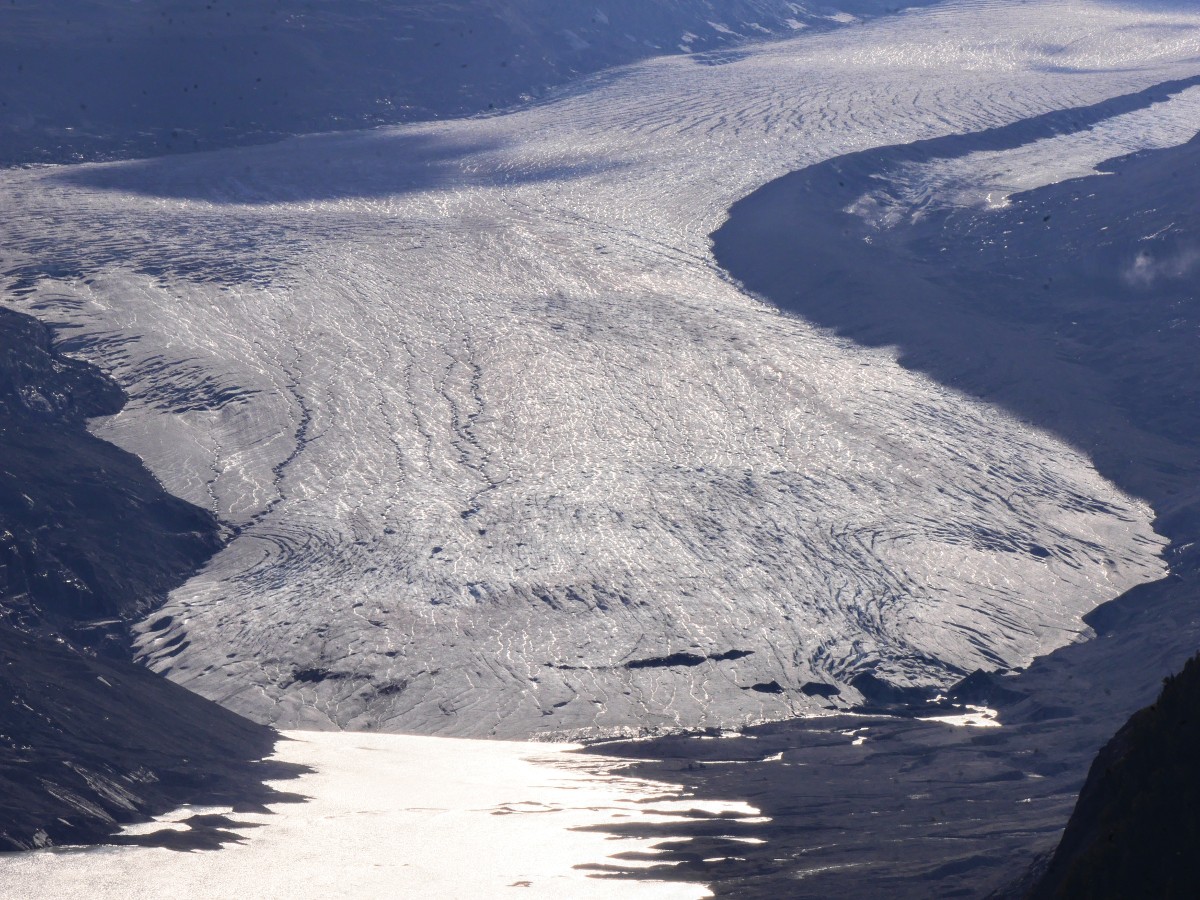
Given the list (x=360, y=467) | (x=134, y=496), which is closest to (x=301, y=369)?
(x=360, y=467)

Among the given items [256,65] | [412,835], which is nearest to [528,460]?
[412,835]

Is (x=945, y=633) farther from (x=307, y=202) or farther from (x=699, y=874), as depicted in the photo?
(x=307, y=202)

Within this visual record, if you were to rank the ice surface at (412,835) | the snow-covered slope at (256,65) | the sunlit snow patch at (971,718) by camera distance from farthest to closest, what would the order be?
the snow-covered slope at (256,65) < the sunlit snow patch at (971,718) < the ice surface at (412,835)

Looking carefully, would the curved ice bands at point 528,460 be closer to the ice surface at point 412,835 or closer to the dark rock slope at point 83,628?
the dark rock slope at point 83,628

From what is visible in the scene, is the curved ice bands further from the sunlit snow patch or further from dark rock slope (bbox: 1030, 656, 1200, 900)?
dark rock slope (bbox: 1030, 656, 1200, 900)

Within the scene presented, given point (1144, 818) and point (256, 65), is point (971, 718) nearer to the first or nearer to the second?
point (1144, 818)

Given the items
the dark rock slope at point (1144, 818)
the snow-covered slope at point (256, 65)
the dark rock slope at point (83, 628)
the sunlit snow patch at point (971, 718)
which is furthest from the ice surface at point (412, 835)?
the snow-covered slope at point (256, 65)

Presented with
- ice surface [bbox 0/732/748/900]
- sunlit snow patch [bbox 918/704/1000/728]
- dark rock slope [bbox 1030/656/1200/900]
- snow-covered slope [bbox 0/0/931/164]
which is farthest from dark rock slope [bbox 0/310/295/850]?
snow-covered slope [bbox 0/0/931/164]
